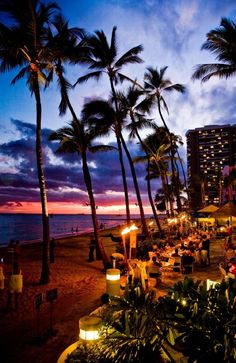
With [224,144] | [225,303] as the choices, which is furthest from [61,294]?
[224,144]

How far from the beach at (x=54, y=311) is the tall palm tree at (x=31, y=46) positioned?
1.42m

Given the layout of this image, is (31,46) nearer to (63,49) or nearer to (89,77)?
(63,49)

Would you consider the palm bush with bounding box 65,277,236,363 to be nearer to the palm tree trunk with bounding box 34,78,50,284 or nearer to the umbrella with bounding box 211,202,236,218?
the palm tree trunk with bounding box 34,78,50,284

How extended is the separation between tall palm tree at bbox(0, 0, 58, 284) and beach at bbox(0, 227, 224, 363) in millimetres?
1416

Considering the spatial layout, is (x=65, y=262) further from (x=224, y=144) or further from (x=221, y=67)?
(x=224, y=144)

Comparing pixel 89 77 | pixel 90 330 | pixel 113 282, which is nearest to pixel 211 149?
pixel 89 77

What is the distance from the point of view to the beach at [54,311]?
18.6ft

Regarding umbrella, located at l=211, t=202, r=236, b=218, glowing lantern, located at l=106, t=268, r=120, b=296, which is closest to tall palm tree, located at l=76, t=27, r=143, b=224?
umbrella, located at l=211, t=202, r=236, b=218

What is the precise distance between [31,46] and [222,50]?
1015 cm

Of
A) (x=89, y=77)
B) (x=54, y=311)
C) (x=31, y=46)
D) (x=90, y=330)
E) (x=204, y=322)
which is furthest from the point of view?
(x=89, y=77)

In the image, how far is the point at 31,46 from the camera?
11.3 metres

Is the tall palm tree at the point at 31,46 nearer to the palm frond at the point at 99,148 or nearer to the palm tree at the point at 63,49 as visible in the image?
the palm tree at the point at 63,49

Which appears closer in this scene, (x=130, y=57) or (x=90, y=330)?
(x=90, y=330)

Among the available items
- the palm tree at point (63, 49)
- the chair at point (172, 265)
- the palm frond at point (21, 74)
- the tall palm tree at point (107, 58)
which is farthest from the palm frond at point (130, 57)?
the chair at point (172, 265)
